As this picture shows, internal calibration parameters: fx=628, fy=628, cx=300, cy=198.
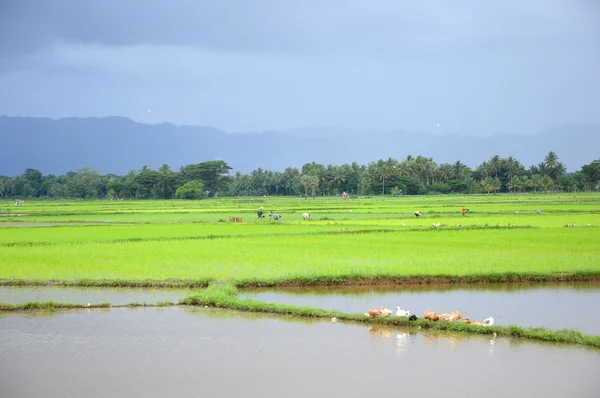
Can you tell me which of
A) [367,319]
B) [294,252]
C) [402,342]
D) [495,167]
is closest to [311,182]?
[495,167]

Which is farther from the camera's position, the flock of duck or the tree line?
the tree line

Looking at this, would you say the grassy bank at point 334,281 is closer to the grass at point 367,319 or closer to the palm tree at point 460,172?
the grass at point 367,319

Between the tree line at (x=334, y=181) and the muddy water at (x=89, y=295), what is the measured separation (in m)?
68.7

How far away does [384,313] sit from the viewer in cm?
930

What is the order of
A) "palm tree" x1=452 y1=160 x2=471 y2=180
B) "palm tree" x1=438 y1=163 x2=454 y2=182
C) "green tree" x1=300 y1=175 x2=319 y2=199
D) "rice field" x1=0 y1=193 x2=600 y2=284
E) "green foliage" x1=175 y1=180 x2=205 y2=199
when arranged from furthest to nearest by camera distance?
"palm tree" x1=452 y1=160 x2=471 y2=180 < "palm tree" x1=438 y1=163 x2=454 y2=182 < "green tree" x1=300 y1=175 x2=319 y2=199 < "green foliage" x1=175 y1=180 x2=205 y2=199 < "rice field" x1=0 y1=193 x2=600 y2=284

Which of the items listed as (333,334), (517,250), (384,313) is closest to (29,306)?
(333,334)

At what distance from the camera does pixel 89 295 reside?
37.9 feet

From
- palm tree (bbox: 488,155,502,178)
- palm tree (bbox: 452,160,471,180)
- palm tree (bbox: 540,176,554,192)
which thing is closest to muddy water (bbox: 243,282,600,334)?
palm tree (bbox: 540,176,554,192)

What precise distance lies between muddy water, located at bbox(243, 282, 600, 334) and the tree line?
68397 mm

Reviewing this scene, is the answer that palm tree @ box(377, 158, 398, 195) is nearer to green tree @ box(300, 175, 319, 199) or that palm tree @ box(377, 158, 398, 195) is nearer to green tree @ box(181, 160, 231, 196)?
green tree @ box(300, 175, 319, 199)

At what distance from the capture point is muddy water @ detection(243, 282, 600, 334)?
976 cm

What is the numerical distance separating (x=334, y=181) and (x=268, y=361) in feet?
280

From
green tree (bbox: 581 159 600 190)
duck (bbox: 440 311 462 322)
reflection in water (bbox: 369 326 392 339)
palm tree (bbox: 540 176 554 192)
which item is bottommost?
reflection in water (bbox: 369 326 392 339)

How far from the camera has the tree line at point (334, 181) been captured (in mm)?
85312
